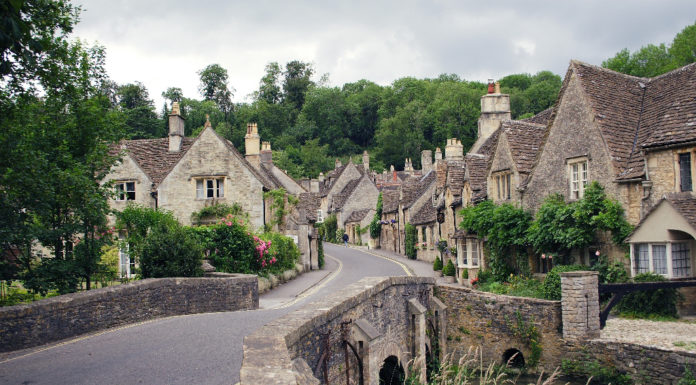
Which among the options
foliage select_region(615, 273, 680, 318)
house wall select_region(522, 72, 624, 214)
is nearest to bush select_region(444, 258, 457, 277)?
house wall select_region(522, 72, 624, 214)

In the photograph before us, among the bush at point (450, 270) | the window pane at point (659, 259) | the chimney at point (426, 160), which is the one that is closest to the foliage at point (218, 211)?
the bush at point (450, 270)

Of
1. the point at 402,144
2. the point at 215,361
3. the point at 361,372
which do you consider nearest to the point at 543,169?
the point at 361,372

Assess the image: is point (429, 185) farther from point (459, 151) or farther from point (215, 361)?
point (215, 361)

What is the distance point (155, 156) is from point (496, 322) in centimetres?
2337

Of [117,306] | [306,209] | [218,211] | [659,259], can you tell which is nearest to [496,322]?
[659,259]

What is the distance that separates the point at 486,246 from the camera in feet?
97.6

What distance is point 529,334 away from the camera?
20656 mm

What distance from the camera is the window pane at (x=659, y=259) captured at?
20172 millimetres

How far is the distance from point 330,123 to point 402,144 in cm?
1791

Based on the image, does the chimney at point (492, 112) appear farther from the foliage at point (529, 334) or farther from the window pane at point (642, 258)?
the foliage at point (529, 334)

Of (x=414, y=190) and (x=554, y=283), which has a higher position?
(x=414, y=190)

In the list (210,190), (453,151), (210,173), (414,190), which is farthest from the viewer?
(414,190)

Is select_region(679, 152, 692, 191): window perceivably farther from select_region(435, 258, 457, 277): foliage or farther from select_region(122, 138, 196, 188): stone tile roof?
select_region(122, 138, 196, 188): stone tile roof

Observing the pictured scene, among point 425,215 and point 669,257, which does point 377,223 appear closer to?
point 425,215
